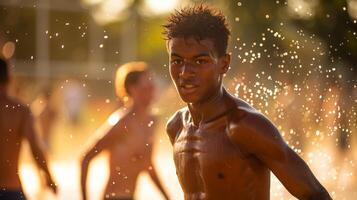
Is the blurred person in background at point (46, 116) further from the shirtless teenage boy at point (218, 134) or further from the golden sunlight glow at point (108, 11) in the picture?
the golden sunlight glow at point (108, 11)

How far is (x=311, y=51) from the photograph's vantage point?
11.4 m

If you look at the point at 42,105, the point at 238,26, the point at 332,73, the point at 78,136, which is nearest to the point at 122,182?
the point at 332,73

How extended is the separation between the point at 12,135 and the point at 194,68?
3.49 meters

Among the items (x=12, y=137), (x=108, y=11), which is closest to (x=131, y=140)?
(x=12, y=137)

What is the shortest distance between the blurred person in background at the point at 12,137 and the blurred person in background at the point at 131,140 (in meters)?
0.50

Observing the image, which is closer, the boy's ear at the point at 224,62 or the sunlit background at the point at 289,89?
the boy's ear at the point at 224,62

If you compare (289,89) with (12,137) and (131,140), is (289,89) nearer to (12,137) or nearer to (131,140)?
(131,140)

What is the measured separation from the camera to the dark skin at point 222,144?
12.6 feet

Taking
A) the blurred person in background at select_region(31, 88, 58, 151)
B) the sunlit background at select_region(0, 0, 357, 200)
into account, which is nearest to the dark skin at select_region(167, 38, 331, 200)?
the sunlit background at select_region(0, 0, 357, 200)

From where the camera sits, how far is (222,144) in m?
4.02

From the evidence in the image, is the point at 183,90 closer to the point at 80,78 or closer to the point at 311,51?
the point at 311,51

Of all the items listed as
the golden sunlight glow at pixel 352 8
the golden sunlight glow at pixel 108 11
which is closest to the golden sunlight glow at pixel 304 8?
the golden sunlight glow at pixel 352 8

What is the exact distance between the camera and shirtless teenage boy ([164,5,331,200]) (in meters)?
3.83

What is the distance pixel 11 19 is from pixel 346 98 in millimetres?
28760
